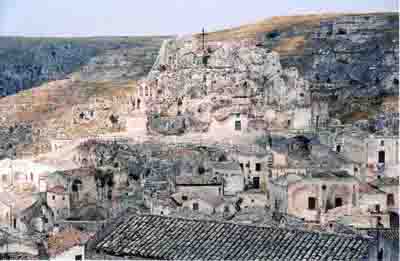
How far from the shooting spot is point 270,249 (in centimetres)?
834

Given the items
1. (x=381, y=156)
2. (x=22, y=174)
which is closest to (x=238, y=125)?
(x=381, y=156)

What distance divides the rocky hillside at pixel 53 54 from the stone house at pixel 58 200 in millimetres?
30484

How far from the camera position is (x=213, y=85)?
1207 inches

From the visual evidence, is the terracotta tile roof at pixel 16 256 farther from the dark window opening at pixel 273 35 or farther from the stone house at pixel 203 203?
the dark window opening at pixel 273 35

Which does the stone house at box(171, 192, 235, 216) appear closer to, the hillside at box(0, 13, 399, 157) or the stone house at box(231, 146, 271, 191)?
the stone house at box(231, 146, 271, 191)

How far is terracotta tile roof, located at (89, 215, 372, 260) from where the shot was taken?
8266 mm

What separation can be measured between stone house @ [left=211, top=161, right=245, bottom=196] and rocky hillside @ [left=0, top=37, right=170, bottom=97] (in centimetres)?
3035

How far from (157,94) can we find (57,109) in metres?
11.5

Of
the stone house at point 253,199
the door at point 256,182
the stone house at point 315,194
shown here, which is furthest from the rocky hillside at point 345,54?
the stone house at point 315,194

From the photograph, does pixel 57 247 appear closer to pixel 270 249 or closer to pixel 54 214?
pixel 54 214

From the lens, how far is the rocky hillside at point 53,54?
54906 mm

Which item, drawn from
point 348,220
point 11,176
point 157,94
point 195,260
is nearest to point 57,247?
point 348,220

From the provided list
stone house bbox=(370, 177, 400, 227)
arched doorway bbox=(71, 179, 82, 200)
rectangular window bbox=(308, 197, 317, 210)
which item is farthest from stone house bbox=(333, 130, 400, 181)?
arched doorway bbox=(71, 179, 82, 200)

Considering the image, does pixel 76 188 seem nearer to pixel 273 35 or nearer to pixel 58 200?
pixel 58 200
